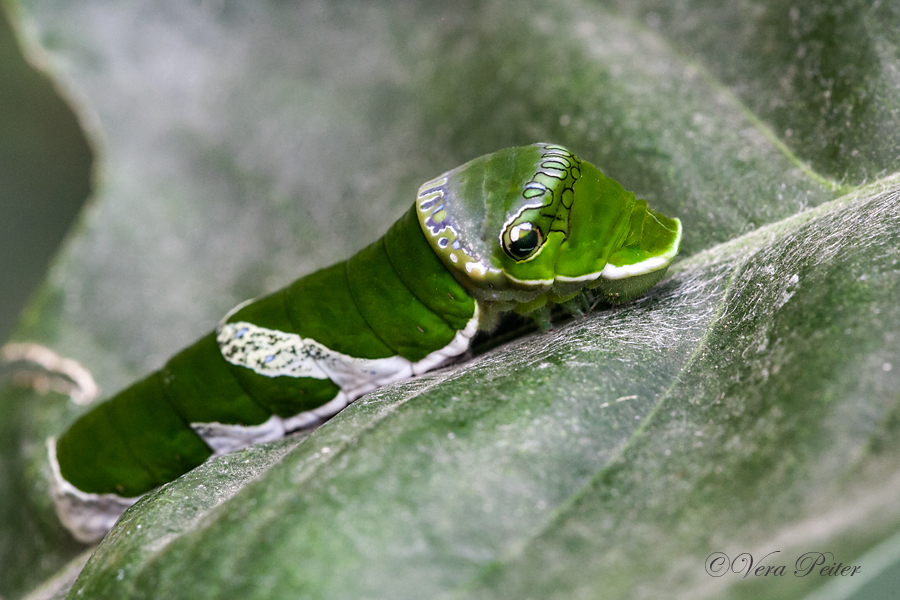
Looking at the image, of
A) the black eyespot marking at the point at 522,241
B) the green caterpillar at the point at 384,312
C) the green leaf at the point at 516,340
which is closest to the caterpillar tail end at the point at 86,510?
the green caterpillar at the point at 384,312

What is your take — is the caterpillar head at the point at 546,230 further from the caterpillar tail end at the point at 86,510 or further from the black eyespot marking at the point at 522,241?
the caterpillar tail end at the point at 86,510

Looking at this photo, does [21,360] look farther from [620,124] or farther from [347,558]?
[620,124]

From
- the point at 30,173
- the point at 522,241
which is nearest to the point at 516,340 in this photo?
the point at 522,241

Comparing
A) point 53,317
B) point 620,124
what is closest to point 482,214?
point 620,124

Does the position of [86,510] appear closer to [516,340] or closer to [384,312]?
[384,312]

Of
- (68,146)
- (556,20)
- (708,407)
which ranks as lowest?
(708,407)

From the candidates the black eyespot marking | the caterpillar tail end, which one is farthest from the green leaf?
the black eyespot marking

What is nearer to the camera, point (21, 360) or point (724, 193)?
point (724, 193)

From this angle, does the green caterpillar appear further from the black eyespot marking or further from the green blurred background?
the green blurred background
